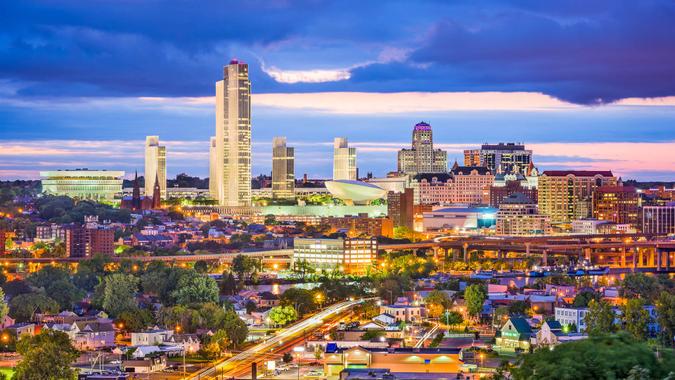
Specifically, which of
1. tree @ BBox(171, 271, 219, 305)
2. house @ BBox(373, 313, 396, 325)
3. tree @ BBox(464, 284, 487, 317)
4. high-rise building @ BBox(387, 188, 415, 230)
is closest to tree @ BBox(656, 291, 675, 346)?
house @ BBox(373, 313, 396, 325)

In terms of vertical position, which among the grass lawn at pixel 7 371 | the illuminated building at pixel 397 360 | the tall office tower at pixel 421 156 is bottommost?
the grass lawn at pixel 7 371

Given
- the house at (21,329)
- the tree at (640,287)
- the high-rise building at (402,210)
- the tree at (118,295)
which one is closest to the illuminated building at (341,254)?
the tree at (640,287)

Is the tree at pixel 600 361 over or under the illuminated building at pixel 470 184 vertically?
under

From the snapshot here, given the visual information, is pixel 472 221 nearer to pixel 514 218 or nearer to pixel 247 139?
pixel 514 218

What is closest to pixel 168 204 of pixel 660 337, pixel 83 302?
pixel 83 302

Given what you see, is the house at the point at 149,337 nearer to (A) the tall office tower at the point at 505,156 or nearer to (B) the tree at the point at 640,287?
(B) the tree at the point at 640,287

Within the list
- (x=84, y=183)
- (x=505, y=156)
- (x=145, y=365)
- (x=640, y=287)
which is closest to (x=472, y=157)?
(x=505, y=156)

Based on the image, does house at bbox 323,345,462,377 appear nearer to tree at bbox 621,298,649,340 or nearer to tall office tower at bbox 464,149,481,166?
tree at bbox 621,298,649,340
